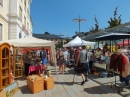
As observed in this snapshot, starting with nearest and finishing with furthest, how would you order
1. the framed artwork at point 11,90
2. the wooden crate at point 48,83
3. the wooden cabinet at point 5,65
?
the framed artwork at point 11,90
the wooden crate at point 48,83
the wooden cabinet at point 5,65

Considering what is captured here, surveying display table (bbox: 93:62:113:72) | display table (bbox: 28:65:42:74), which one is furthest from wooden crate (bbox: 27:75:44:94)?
display table (bbox: 93:62:113:72)

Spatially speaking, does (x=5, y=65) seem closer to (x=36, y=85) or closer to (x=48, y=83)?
(x=36, y=85)

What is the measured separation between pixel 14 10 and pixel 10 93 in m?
11.9

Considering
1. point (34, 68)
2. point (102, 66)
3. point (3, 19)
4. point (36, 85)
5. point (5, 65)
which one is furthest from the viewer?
point (3, 19)

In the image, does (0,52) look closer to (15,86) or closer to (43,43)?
(15,86)

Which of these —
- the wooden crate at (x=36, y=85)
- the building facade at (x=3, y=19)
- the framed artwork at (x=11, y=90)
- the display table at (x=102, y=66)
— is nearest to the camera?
the framed artwork at (x=11, y=90)

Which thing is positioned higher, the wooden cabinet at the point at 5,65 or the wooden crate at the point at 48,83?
the wooden cabinet at the point at 5,65

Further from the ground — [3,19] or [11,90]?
[3,19]

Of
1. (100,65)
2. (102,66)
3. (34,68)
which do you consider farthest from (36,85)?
(100,65)

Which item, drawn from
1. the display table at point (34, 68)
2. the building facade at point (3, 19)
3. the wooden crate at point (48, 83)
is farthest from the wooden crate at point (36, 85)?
the building facade at point (3, 19)

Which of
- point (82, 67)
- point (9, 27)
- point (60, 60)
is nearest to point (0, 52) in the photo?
point (82, 67)

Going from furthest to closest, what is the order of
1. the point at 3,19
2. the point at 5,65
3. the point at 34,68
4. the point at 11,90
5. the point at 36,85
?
the point at 3,19, the point at 34,68, the point at 5,65, the point at 36,85, the point at 11,90

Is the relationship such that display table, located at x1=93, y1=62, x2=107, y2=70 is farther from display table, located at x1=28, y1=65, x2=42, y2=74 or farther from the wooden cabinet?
the wooden cabinet

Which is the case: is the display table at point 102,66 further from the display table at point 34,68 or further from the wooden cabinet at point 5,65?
the wooden cabinet at point 5,65
